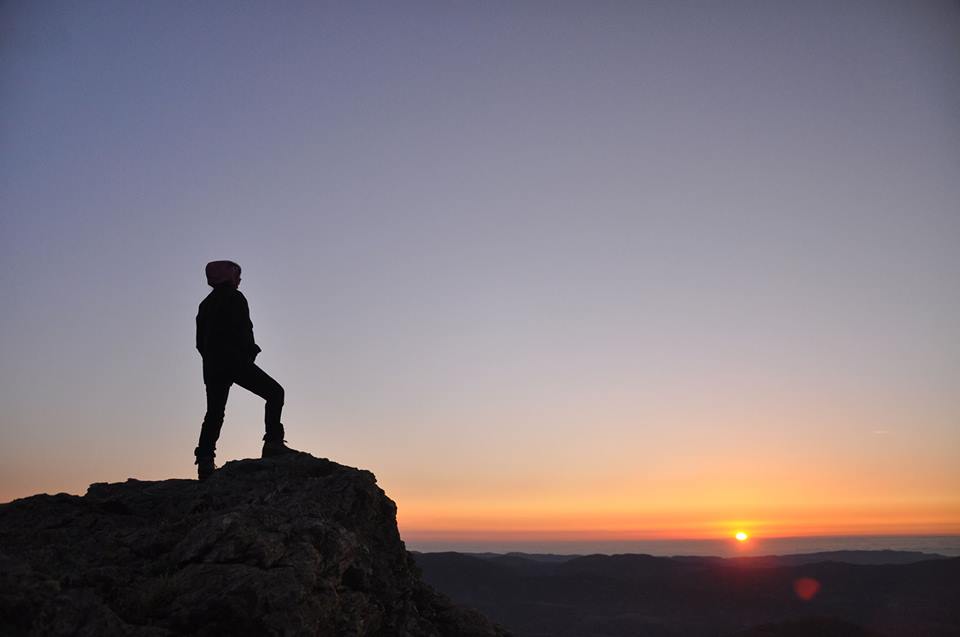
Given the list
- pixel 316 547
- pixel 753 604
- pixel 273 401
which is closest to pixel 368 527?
pixel 316 547

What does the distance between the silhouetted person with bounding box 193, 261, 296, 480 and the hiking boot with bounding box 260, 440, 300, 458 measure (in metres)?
0.86

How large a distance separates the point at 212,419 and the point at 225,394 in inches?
16.2

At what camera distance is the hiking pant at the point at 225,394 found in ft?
34.3

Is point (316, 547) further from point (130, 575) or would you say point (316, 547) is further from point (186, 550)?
point (130, 575)

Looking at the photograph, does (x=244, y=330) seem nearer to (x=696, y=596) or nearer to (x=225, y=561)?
(x=225, y=561)

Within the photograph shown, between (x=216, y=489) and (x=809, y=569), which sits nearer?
(x=216, y=489)

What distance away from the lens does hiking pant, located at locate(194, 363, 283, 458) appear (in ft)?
34.3

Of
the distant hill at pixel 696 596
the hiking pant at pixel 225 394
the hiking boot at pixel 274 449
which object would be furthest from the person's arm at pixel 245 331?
the distant hill at pixel 696 596

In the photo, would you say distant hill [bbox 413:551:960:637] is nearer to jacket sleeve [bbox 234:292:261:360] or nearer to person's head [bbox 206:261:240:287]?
jacket sleeve [bbox 234:292:261:360]

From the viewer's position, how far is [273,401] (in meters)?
11.1

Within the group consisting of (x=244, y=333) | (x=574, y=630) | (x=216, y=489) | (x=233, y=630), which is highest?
(x=244, y=333)

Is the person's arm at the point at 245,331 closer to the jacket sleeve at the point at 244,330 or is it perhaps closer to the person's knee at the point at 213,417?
the jacket sleeve at the point at 244,330

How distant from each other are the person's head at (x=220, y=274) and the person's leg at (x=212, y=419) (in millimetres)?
1517

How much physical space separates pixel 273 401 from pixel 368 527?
2962 mm
